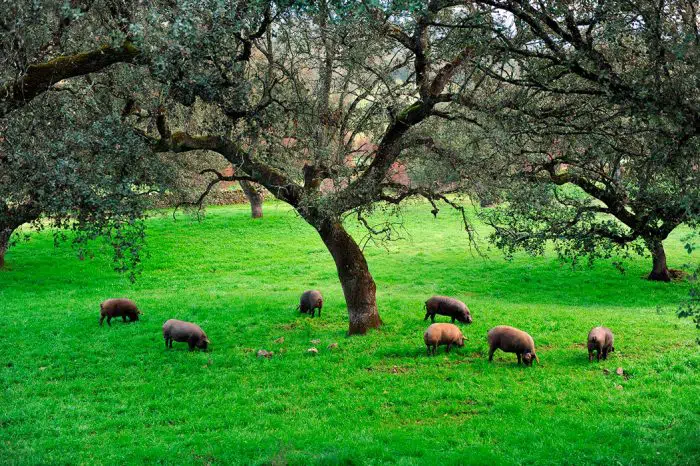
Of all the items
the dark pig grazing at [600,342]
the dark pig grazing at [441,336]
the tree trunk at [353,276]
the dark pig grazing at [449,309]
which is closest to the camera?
the dark pig grazing at [600,342]

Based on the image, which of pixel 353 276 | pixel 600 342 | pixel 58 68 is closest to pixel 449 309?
pixel 353 276

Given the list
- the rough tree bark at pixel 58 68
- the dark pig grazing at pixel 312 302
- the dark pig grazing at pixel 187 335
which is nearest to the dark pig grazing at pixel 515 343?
the dark pig grazing at pixel 312 302

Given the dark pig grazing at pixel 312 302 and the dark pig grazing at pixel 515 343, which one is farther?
the dark pig grazing at pixel 312 302

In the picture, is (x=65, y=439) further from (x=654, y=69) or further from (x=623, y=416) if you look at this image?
(x=654, y=69)

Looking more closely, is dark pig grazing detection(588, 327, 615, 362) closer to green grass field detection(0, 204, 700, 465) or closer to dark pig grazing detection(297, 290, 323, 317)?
green grass field detection(0, 204, 700, 465)

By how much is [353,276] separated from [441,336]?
11.3ft

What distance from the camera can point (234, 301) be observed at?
82.4ft

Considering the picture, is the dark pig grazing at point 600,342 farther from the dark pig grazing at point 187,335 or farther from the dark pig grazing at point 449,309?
the dark pig grazing at point 187,335

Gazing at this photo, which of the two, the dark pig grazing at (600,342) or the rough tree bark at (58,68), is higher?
the rough tree bark at (58,68)

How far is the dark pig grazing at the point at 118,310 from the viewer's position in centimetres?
2166

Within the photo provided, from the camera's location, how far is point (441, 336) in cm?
1675

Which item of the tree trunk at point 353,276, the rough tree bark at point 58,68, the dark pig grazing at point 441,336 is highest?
the rough tree bark at point 58,68

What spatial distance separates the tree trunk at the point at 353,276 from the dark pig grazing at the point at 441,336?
8.61 feet

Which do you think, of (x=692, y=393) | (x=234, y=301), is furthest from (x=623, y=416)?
(x=234, y=301)
